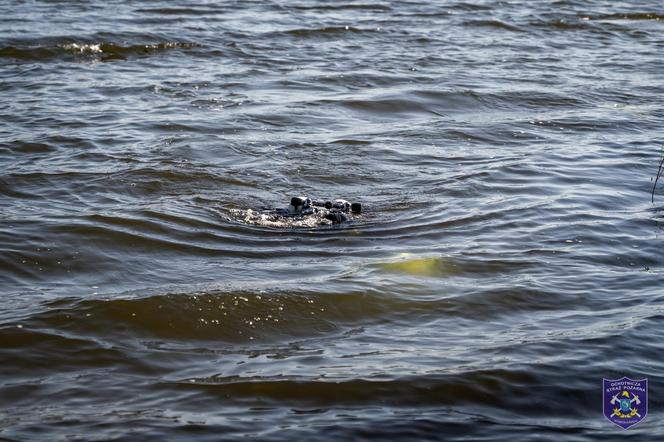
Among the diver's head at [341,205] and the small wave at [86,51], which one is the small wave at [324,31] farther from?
the diver's head at [341,205]

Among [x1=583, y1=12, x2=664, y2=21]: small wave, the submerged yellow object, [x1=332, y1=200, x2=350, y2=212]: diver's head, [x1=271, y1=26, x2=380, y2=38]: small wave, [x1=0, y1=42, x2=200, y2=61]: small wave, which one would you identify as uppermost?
[x1=583, y1=12, x2=664, y2=21]: small wave

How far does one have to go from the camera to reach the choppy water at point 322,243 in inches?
194

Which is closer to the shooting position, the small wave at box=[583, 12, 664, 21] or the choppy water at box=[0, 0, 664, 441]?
the choppy water at box=[0, 0, 664, 441]

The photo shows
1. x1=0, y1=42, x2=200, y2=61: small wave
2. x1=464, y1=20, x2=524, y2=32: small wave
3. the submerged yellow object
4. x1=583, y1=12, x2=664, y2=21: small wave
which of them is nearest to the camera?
the submerged yellow object

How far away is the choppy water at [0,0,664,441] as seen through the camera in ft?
16.1

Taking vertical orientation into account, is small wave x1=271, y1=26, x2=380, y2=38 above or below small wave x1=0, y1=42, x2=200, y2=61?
above

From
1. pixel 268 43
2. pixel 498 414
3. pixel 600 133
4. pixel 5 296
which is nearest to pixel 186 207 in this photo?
pixel 5 296

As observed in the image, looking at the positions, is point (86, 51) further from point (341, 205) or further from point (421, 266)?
point (421, 266)

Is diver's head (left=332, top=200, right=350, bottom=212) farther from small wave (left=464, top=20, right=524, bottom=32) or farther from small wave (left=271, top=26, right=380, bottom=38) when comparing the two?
small wave (left=464, top=20, right=524, bottom=32)

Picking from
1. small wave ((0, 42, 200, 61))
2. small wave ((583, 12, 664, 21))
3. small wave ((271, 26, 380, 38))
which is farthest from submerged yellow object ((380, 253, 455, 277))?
small wave ((583, 12, 664, 21))

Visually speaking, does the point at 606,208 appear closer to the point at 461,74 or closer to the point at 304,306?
the point at 304,306

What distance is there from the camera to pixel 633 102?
38.8ft

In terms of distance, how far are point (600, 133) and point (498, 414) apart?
6271 millimetres

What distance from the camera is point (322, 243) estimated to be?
23.3ft
